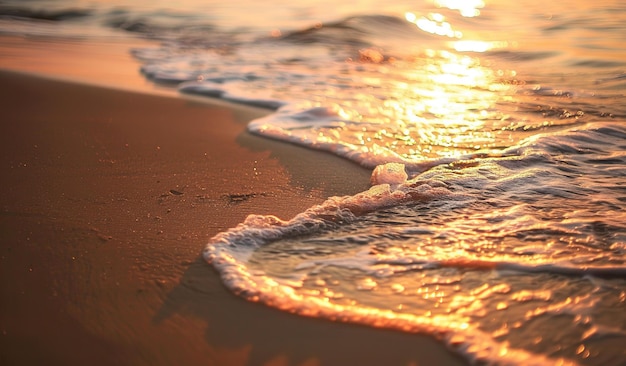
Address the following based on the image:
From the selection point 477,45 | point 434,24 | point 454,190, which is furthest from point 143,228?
point 434,24

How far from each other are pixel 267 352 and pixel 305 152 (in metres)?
1.96

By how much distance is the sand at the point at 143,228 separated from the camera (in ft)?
5.71

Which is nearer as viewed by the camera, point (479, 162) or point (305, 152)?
point (479, 162)

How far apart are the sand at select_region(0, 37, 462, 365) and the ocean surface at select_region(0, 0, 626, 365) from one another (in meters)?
0.12

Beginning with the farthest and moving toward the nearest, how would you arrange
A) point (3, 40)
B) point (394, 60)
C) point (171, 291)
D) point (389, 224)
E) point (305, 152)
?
point (3, 40) → point (394, 60) → point (305, 152) → point (389, 224) → point (171, 291)

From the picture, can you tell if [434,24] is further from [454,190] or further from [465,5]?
[454,190]

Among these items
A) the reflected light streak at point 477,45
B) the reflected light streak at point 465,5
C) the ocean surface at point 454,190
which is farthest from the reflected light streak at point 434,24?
the ocean surface at point 454,190

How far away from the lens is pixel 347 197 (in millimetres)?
2818

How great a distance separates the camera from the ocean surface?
74.7 inches

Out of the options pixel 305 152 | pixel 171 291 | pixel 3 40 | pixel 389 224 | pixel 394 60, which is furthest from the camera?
pixel 3 40

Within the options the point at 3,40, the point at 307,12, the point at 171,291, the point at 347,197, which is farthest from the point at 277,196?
the point at 307,12

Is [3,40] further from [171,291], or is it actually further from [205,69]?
[171,291]

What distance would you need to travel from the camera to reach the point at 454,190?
287 centimetres

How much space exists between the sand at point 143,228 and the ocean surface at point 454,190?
0.12m
